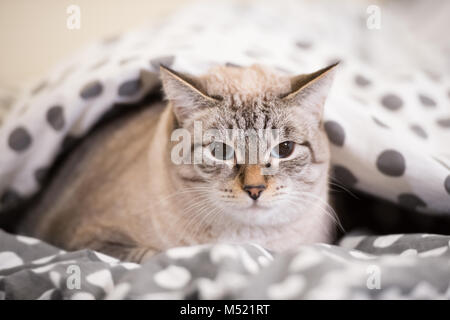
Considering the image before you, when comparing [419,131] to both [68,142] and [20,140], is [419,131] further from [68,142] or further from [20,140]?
[20,140]

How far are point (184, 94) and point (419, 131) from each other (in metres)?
1.08

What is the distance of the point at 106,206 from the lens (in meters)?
1.61

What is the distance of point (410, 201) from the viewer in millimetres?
1502

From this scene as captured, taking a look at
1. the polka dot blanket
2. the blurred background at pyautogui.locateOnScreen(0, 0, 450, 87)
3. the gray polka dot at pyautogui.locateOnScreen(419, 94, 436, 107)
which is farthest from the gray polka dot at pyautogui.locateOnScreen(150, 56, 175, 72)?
the blurred background at pyautogui.locateOnScreen(0, 0, 450, 87)

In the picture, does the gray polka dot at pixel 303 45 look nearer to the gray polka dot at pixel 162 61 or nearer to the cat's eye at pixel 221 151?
the gray polka dot at pixel 162 61

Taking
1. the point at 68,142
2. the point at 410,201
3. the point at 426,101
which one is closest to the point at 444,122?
the point at 426,101

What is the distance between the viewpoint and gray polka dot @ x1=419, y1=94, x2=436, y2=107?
1.96 meters

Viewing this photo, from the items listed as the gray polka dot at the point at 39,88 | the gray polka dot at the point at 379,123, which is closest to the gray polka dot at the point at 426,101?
the gray polka dot at the point at 379,123

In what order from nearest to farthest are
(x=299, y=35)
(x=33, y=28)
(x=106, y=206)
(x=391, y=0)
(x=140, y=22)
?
1. (x=106, y=206)
2. (x=299, y=35)
3. (x=33, y=28)
4. (x=140, y=22)
5. (x=391, y=0)

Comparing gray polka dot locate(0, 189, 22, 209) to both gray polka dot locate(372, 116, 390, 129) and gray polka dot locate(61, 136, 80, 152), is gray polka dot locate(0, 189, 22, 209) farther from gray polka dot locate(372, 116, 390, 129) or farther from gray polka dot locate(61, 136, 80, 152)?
gray polka dot locate(372, 116, 390, 129)

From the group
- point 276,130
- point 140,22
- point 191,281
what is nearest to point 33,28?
point 140,22

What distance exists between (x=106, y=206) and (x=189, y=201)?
41 centimetres
